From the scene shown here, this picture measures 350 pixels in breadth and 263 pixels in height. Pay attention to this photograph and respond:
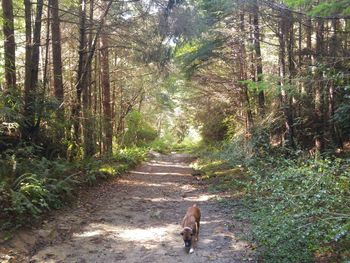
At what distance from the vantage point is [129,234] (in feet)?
23.6

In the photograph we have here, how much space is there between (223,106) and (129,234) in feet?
51.0

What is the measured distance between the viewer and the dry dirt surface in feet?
19.5

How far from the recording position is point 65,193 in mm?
8844

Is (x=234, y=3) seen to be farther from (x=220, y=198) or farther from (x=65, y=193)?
(x=65, y=193)

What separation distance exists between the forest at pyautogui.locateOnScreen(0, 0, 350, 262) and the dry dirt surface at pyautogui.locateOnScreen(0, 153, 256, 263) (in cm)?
36

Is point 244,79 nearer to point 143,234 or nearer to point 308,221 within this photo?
point 143,234

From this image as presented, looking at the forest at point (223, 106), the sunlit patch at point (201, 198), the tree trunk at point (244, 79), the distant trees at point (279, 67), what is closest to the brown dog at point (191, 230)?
the forest at point (223, 106)

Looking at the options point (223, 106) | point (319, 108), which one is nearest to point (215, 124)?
point (223, 106)

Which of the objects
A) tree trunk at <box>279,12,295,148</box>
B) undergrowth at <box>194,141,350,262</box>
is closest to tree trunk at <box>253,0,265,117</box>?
tree trunk at <box>279,12,295,148</box>

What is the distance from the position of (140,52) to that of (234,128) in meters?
9.65

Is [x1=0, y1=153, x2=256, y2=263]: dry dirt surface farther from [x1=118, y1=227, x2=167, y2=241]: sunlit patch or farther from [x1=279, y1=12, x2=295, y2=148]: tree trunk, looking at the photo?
[x1=279, y1=12, x2=295, y2=148]: tree trunk

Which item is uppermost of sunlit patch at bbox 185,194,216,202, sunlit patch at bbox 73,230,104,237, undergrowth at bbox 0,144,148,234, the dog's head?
undergrowth at bbox 0,144,148,234

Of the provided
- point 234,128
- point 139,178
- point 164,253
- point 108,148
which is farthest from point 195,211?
point 234,128

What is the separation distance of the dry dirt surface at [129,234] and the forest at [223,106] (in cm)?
36
